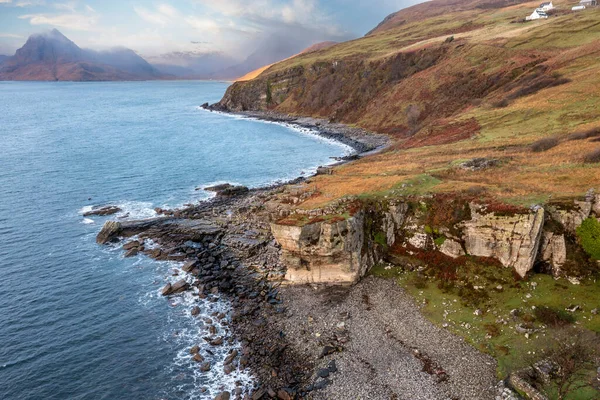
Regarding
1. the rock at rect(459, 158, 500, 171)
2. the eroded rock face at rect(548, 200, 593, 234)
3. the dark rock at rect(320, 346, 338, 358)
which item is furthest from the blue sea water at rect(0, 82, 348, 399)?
the rock at rect(459, 158, 500, 171)

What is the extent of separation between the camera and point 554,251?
122 feet

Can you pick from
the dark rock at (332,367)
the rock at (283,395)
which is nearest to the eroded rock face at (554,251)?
the dark rock at (332,367)

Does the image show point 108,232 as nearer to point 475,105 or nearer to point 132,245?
point 132,245

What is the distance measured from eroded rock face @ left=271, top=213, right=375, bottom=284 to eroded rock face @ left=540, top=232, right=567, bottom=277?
18.0m

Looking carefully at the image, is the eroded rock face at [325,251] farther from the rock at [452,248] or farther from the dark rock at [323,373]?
the dark rock at [323,373]

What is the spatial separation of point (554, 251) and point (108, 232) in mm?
59579

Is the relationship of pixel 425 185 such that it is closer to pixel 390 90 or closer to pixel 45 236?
pixel 45 236

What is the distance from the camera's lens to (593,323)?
3066 cm

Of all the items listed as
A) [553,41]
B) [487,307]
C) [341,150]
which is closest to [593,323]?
[487,307]

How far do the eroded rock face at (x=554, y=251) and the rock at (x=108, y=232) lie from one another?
58.2 meters

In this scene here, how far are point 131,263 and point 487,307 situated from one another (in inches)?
1755

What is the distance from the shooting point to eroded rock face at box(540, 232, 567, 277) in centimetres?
3659

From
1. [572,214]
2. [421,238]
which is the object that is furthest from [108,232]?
[572,214]

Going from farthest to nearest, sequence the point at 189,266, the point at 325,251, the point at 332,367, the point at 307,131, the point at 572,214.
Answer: the point at 307,131 → the point at 189,266 → the point at 325,251 → the point at 572,214 → the point at 332,367
